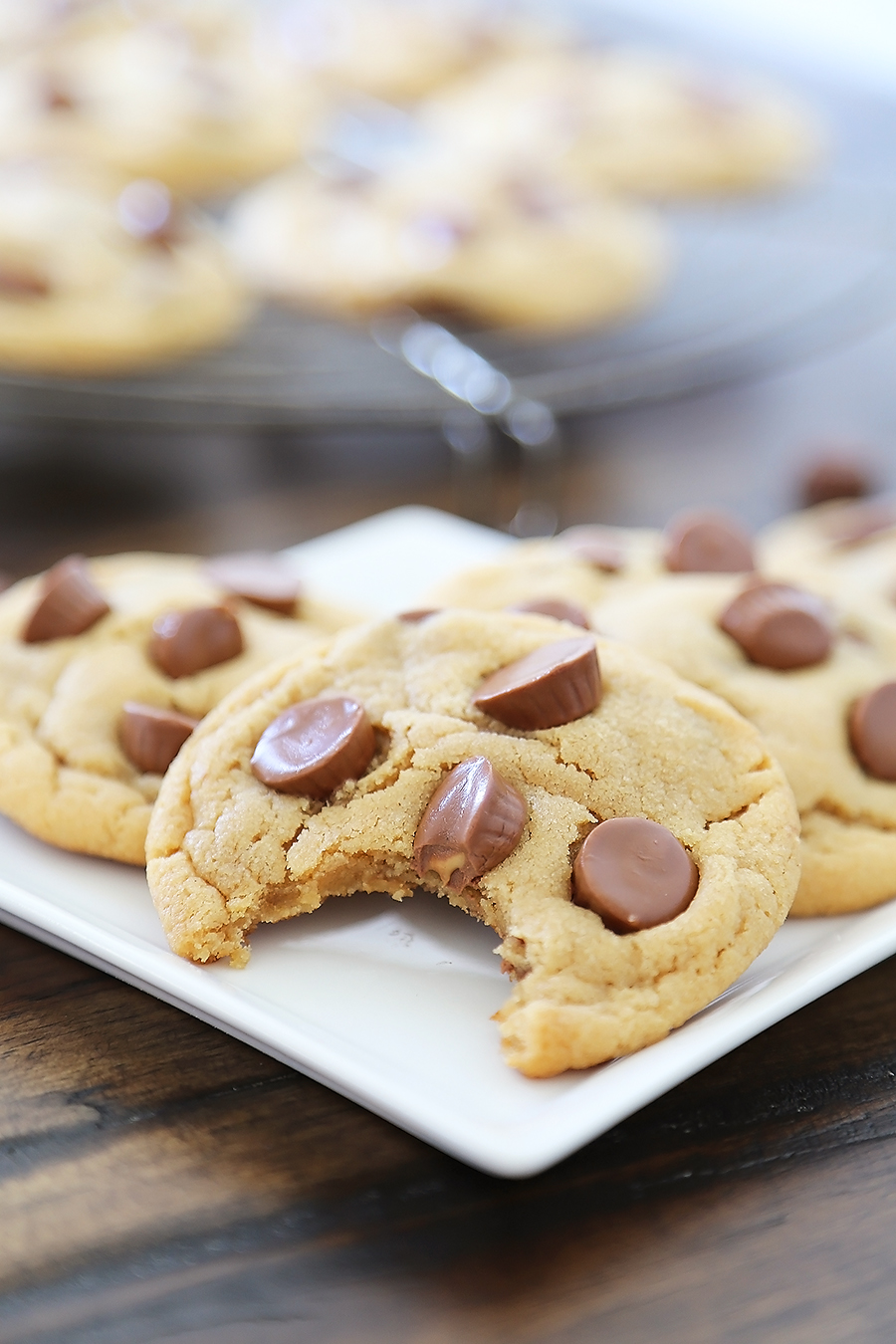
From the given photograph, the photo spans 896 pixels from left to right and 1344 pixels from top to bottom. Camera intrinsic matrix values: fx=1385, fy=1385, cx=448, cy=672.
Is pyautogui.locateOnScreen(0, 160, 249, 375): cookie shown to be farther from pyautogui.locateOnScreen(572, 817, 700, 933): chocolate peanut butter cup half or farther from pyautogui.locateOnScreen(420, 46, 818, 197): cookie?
pyautogui.locateOnScreen(572, 817, 700, 933): chocolate peanut butter cup half

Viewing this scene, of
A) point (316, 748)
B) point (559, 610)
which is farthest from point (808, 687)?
point (316, 748)

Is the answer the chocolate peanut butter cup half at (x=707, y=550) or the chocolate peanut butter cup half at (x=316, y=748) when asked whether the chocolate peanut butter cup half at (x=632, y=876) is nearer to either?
the chocolate peanut butter cup half at (x=316, y=748)

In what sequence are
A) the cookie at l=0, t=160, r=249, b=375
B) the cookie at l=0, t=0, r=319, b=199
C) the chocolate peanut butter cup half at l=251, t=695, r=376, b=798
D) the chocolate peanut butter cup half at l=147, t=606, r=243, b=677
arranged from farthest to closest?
the cookie at l=0, t=0, r=319, b=199 < the cookie at l=0, t=160, r=249, b=375 < the chocolate peanut butter cup half at l=147, t=606, r=243, b=677 < the chocolate peanut butter cup half at l=251, t=695, r=376, b=798

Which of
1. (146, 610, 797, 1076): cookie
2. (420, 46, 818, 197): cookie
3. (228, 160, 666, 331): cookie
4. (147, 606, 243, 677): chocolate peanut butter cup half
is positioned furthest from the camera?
(420, 46, 818, 197): cookie

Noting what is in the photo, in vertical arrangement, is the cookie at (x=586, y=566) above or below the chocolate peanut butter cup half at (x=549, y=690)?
below

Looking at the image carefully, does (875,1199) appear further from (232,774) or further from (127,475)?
(127,475)

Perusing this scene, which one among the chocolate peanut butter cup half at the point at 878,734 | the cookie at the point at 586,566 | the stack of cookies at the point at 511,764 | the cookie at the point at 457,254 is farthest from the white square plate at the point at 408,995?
the cookie at the point at 457,254

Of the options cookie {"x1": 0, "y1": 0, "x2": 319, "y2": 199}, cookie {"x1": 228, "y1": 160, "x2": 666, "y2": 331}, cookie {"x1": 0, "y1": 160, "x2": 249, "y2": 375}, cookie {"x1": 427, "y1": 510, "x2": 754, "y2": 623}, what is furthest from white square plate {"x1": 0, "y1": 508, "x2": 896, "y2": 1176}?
cookie {"x1": 0, "y1": 0, "x2": 319, "y2": 199}
